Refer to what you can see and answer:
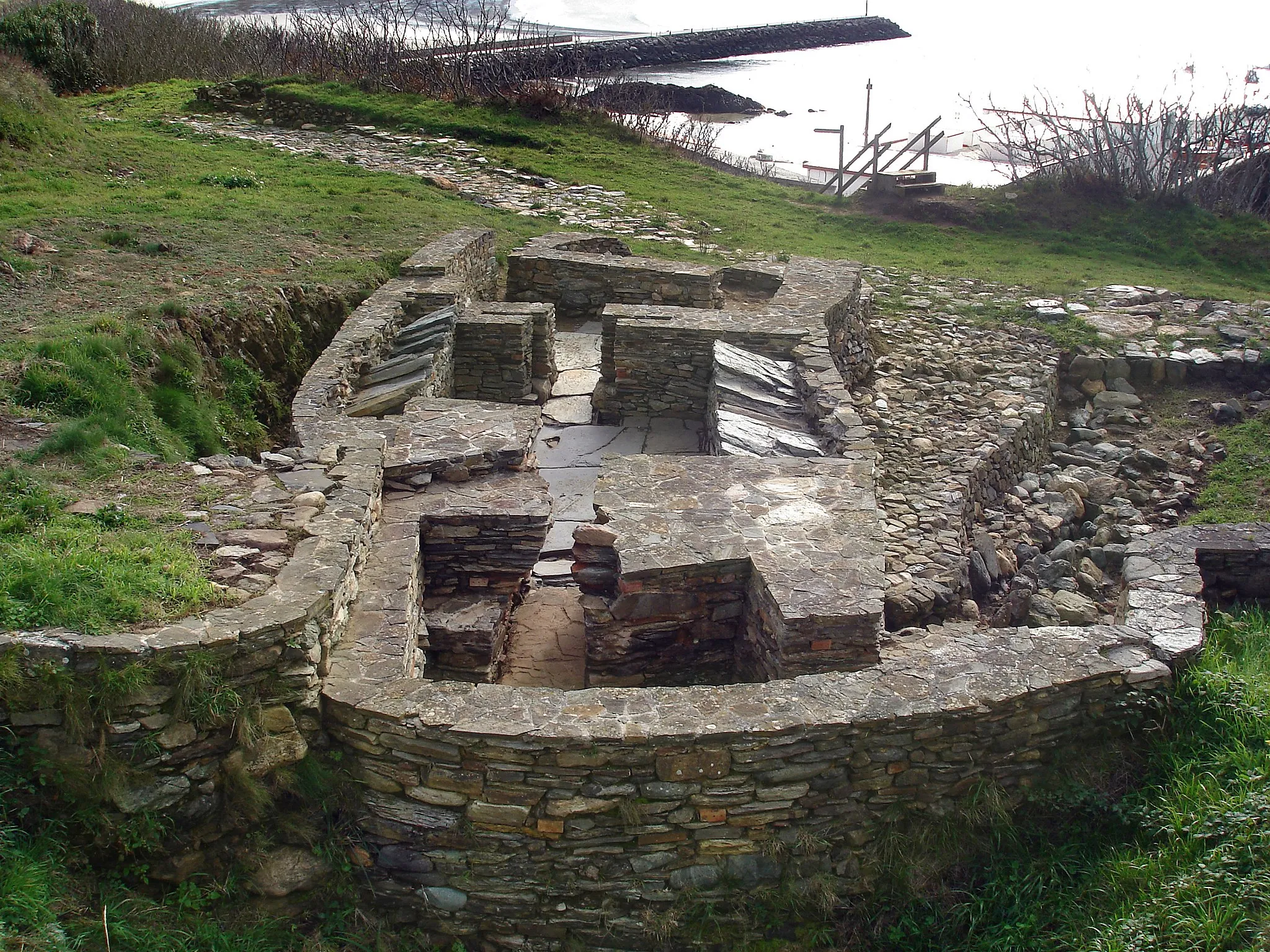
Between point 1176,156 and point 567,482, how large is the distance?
527 inches

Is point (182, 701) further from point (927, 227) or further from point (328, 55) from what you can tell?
point (328, 55)

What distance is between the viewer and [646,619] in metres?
5.74

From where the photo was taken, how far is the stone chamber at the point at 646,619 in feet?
15.0

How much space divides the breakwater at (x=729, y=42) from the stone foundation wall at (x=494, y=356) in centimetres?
2298

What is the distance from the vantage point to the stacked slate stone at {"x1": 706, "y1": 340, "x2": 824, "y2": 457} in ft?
24.5

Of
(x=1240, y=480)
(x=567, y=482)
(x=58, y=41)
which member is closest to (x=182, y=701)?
(x=567, y=482)

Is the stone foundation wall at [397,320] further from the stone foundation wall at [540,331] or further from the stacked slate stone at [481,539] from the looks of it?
the stacked slate stone at [481,539]

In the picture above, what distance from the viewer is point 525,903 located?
4754mm

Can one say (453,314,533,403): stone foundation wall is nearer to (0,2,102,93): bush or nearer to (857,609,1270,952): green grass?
(857,609,1270,952): green grass

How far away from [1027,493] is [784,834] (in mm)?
5294

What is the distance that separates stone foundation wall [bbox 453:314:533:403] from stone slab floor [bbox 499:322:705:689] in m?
0.40

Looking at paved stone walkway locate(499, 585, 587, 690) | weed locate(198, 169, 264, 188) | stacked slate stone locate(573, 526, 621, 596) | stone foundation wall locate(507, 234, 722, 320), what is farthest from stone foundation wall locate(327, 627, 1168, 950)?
weed locate(198, 169, 264, 188)

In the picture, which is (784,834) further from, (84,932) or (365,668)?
(84,932)

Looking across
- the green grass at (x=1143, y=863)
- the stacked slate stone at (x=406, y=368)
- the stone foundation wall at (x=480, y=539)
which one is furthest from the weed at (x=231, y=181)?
the green grass at (x=1143, y=863)
